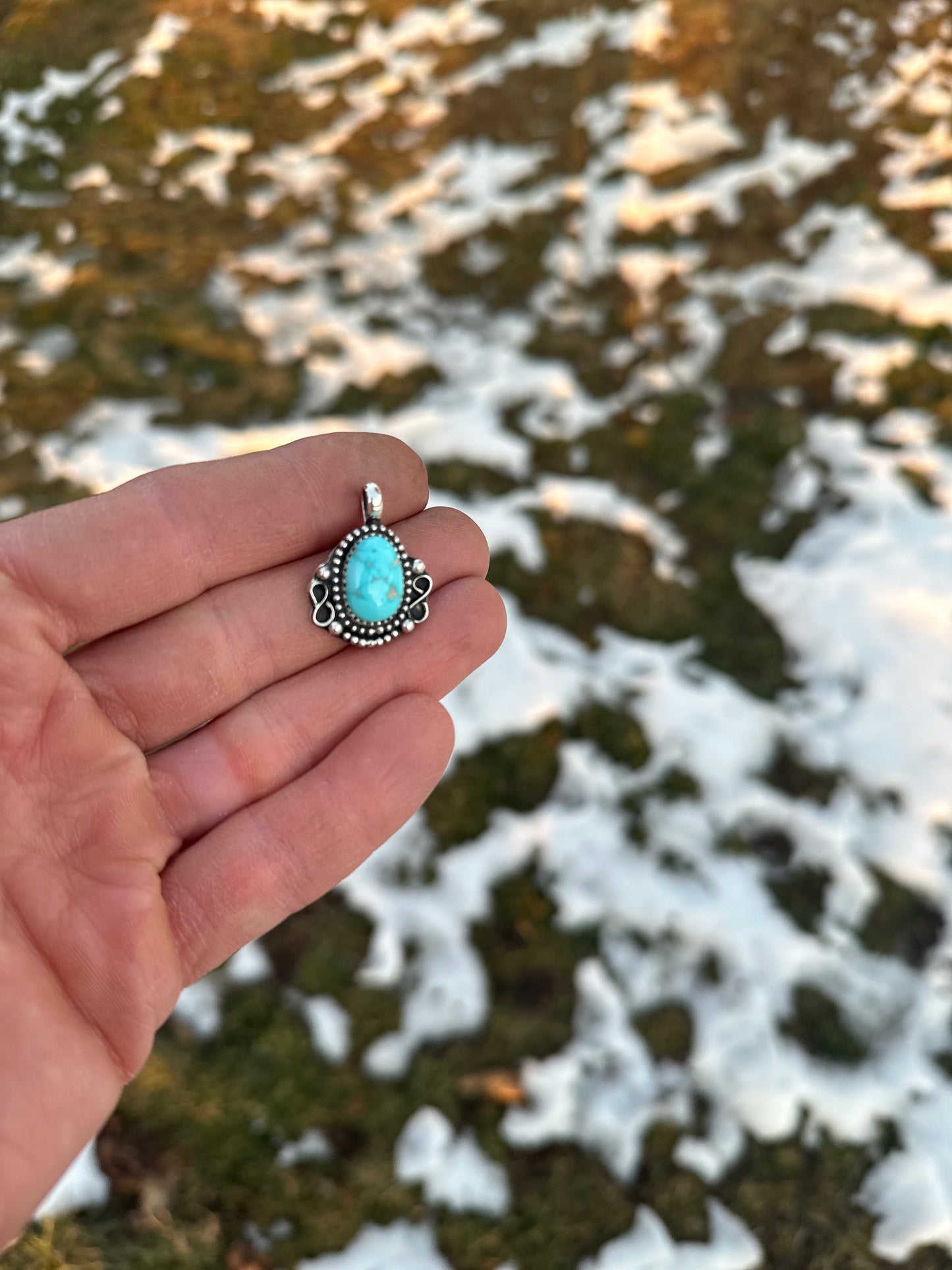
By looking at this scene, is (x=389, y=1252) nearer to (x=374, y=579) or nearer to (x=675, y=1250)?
(x=675, y=1250)

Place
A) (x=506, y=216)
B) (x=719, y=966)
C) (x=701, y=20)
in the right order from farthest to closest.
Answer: (x=701, y=20)
(x=506, y=216)
(x=719, y=966)

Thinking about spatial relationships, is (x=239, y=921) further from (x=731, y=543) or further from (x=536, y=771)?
(x=731, y=543)

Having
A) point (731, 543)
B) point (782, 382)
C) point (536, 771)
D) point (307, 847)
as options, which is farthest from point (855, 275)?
point (307, 847)

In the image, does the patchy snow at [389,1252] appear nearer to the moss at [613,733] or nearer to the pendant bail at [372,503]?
the moss at [613,733]

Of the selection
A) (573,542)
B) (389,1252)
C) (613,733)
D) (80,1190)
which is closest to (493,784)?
(613,733)

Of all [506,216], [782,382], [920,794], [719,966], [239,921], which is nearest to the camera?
[239,921]

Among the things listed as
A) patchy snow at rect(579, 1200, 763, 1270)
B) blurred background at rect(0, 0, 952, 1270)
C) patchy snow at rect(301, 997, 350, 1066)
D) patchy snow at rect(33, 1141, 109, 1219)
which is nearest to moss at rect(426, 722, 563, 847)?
blurred background at rect(0, 0, 952, 1270)

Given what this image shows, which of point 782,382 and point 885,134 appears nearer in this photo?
point 782,382

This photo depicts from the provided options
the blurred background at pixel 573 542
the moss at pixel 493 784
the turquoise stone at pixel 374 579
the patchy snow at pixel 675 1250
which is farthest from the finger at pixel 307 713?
the patchy snow at pixel 675 1250

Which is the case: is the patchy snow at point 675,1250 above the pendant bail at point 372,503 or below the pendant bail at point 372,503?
below
